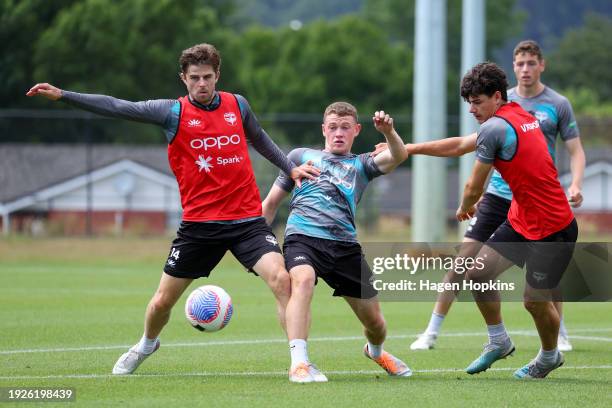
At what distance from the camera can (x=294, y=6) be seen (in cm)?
13962

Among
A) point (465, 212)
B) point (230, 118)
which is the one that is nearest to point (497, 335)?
point (465, 212)

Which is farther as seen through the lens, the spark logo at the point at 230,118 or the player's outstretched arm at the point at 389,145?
the spark logo at the point at 230,118

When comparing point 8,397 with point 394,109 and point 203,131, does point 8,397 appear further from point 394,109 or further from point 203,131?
point 394,109

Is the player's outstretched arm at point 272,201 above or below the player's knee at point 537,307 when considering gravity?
above

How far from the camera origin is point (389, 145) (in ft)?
28.1

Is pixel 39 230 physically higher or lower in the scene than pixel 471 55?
lower

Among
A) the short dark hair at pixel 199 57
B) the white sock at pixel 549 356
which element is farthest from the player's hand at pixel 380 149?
the white sock at pixel 549 356

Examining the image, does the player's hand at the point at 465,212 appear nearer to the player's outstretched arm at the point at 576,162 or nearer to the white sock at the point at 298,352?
the white sock at the point at 298,352

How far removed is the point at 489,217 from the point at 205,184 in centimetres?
316

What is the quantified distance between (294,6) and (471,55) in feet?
387

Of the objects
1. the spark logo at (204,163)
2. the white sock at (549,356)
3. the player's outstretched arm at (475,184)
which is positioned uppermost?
the spark logo at (204,163)

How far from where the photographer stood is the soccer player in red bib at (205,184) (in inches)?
334

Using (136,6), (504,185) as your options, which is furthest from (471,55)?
(136,6)

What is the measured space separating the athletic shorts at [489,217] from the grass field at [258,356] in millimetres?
1052
